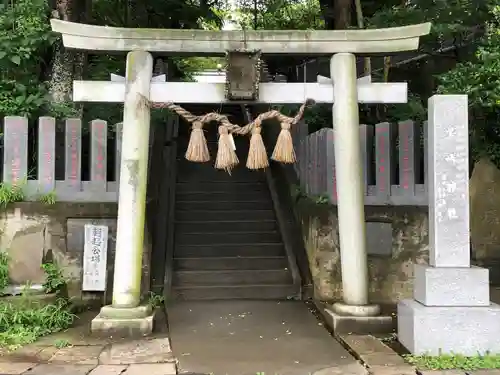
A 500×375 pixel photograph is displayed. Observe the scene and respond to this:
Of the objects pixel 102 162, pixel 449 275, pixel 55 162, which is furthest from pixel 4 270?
pixel 449 275

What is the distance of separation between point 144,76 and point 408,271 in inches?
202

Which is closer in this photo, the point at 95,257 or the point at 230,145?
the point at 230,145

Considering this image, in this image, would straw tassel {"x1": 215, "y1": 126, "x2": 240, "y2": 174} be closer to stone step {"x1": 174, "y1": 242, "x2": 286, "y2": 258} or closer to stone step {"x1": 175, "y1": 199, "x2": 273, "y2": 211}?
stone step {"x1": 174, "y1": 242, "x2": 286, "y2": 258}

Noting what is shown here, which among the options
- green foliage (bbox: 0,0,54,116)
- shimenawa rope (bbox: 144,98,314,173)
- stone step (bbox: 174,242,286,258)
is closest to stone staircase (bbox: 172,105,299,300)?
stone step (bbox: 174,242,286,258)

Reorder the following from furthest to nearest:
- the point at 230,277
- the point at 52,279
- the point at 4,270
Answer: the point at 230,277 < the point at 52,279 < the point at 4,270

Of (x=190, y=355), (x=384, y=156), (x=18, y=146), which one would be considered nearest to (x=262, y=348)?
(x=190, y=355)

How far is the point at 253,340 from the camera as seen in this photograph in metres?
6.28

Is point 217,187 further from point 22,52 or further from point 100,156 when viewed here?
point 22,52

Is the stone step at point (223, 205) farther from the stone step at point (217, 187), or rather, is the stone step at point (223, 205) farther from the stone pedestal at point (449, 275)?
the stone pedestal at point (449, 275)

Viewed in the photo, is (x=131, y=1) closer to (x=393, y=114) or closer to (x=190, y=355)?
(x=393, y=114)

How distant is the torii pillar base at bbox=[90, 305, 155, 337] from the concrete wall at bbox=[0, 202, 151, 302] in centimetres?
161

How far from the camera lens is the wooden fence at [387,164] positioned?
823cm

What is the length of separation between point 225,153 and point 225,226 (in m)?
3.74

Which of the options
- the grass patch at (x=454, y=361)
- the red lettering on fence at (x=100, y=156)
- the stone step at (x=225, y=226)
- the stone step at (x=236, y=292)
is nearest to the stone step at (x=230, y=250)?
the stone step at (x=225, y=226)
